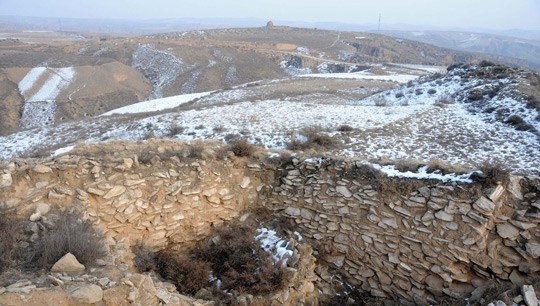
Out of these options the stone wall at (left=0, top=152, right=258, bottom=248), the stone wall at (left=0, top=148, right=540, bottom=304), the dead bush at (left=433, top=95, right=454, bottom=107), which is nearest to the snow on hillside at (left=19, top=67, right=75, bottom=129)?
the stone wall at (left=0, top=152, right=258, bottom=248)

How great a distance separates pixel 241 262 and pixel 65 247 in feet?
10.5

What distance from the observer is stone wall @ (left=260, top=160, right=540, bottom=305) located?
20.5ft

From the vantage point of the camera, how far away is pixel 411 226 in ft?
22.4

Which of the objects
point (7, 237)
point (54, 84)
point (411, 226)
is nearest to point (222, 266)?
point (7, 237)

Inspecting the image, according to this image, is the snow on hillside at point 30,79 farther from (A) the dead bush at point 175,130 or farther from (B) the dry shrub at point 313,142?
(B) the dry shrub at point 313,142

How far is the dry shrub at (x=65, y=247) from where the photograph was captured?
15.1ft

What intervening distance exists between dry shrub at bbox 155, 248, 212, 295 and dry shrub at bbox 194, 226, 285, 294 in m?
0.30

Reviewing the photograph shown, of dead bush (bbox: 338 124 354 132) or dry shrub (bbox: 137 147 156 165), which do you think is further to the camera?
dead bush (bbox: 338 124 354 132)

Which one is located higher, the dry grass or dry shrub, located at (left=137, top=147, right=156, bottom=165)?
dry shrub, located at (left=137, top=147, right=156, bottom=165)

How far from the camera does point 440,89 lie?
60.2 ft

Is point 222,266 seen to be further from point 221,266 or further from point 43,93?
point 43,93

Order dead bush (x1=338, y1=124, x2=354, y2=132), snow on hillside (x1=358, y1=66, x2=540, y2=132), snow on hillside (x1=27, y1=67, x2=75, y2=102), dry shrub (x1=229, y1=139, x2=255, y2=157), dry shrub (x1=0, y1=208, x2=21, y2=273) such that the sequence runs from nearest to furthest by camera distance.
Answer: dry shrub (x1=0, y1=208, x2=21, y2=273) < dry shrub (x1=229, y1=139, x2=255, y2=157) < dead bush (x1=338, y1=124, x2=354, y2=132) < snow on hillside (x1=358, y1=66, x2=540, y2=132) < snow on hillside (x1=27, y1=67, x2=75, y2=102)

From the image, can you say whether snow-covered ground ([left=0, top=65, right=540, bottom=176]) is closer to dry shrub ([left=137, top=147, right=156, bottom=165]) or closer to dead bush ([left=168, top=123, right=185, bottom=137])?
dead bush ([left=168, top=123, right=185, bottom=137])

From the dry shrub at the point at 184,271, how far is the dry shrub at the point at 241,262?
0.30 m
